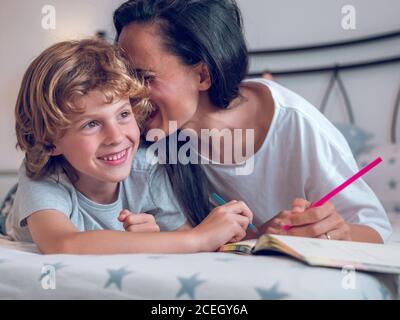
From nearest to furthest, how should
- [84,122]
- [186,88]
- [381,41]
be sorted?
1. [84,122]
2. [186,88]
3. [381,41]

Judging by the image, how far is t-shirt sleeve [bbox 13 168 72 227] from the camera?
3.08 ft

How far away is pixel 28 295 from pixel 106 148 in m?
0.38

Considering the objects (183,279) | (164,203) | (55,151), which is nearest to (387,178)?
(164,203)

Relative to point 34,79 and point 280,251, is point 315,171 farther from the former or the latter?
point 34,79

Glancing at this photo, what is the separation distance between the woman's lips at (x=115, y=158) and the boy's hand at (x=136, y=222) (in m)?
0.14

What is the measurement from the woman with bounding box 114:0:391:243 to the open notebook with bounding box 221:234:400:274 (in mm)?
275

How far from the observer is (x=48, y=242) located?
2.78ft

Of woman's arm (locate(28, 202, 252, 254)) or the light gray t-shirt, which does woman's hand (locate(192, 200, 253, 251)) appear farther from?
the light gray t-shirt

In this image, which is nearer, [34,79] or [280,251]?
[280,251]

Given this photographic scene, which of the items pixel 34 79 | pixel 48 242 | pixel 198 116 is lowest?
pixel 48 242

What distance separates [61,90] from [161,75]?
0.21 metres

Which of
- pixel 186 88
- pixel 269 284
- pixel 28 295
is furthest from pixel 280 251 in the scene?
pixel 186 88

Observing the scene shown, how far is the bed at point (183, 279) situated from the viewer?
0.56 metres

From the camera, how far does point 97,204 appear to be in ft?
3.50
